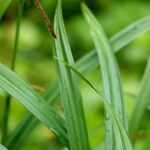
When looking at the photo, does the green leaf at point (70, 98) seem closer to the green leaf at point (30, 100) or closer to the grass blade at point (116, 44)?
the green leaf at point (30, 100)

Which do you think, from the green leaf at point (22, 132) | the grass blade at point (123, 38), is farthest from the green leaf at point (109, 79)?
the green leaf at point (22, 132)

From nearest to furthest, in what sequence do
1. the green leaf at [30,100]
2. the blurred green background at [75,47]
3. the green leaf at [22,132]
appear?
the green leaf at [30,100] < the green leaf at [22,132] < the blurred green background at [75,47]

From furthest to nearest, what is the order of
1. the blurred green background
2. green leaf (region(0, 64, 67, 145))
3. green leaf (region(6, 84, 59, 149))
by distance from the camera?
the blurred green background < green leaf (region(6, 84, 59, 149)) < green leaf (region(0, 64, 67, 145))

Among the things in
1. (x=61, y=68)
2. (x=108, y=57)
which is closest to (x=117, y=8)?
(x=108, y=57)

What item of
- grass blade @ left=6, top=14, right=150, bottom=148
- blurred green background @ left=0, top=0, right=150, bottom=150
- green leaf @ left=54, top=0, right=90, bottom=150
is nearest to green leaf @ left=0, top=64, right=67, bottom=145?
green leaf @ left=54, top=0, right=90, bottom=150

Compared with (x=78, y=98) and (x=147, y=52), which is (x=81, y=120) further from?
(x=147, y=52)

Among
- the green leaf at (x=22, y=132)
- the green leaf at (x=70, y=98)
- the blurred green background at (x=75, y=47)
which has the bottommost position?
the blurred green background at (x=75, y=47)

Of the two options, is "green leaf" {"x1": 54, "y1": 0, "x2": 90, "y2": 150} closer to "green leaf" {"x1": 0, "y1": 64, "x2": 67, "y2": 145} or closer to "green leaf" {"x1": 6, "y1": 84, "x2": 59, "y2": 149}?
"green leaf" {"x1": 0, "y1": 64, "x2": 67, "y2": 145}
